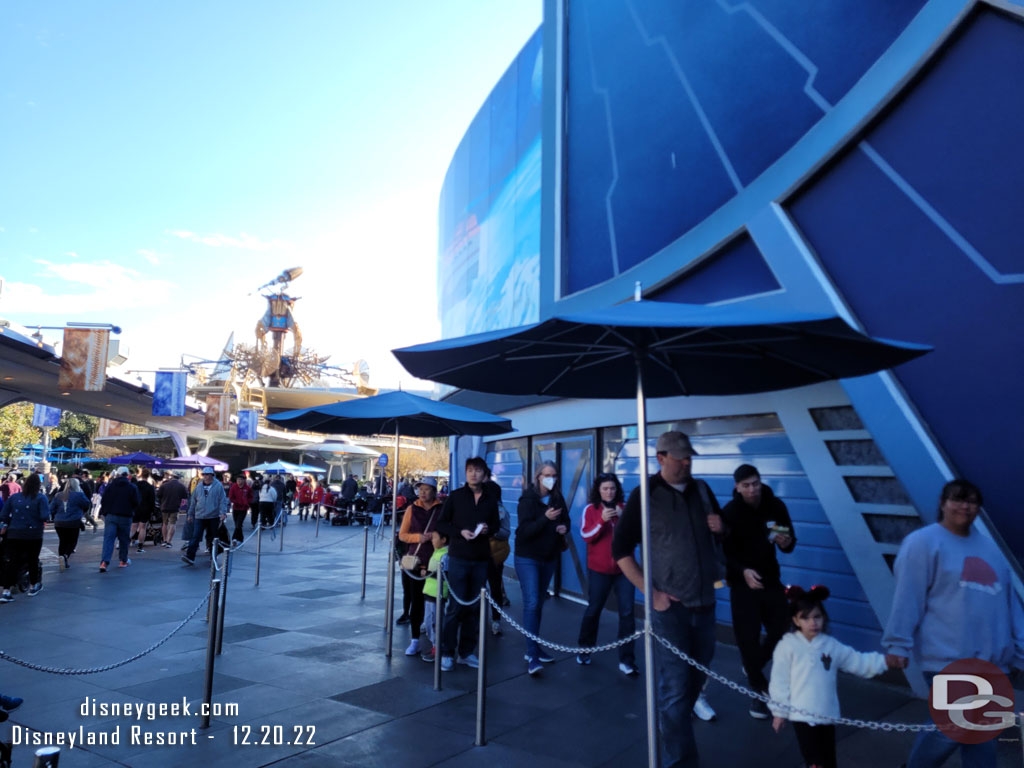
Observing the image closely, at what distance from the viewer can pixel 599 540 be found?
6.43m

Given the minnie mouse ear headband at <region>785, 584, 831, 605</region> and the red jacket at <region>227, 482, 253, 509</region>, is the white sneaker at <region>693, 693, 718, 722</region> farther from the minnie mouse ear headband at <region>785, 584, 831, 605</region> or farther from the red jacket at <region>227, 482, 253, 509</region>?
the red jacket at <region>227, 482, 253, 509</region>

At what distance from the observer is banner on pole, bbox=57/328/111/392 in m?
18.6

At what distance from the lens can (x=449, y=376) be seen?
4.84 metres

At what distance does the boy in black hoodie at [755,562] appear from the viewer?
4.97 m

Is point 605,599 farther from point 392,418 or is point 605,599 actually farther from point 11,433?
point 11,433

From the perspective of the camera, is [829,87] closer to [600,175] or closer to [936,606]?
[600,175]

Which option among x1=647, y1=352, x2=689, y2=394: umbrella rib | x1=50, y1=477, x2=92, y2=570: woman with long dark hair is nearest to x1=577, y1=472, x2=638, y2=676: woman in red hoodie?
x1=647, y1=352, x2=689, y2=394: umbrella rib

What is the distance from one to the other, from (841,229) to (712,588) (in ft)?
12.7

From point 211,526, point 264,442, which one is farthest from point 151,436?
point 211,526

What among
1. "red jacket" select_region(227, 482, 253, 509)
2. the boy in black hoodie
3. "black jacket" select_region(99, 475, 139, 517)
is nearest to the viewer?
the boy in black hoodie

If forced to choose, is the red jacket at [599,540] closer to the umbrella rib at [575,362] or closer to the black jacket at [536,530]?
the black jacket at [536,530]

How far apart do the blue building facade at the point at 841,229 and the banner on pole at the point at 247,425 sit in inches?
1046

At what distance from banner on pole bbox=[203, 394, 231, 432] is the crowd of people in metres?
26.9

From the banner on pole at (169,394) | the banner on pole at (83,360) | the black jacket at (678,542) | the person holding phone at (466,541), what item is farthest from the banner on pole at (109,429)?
the black jacket at (678,542)
